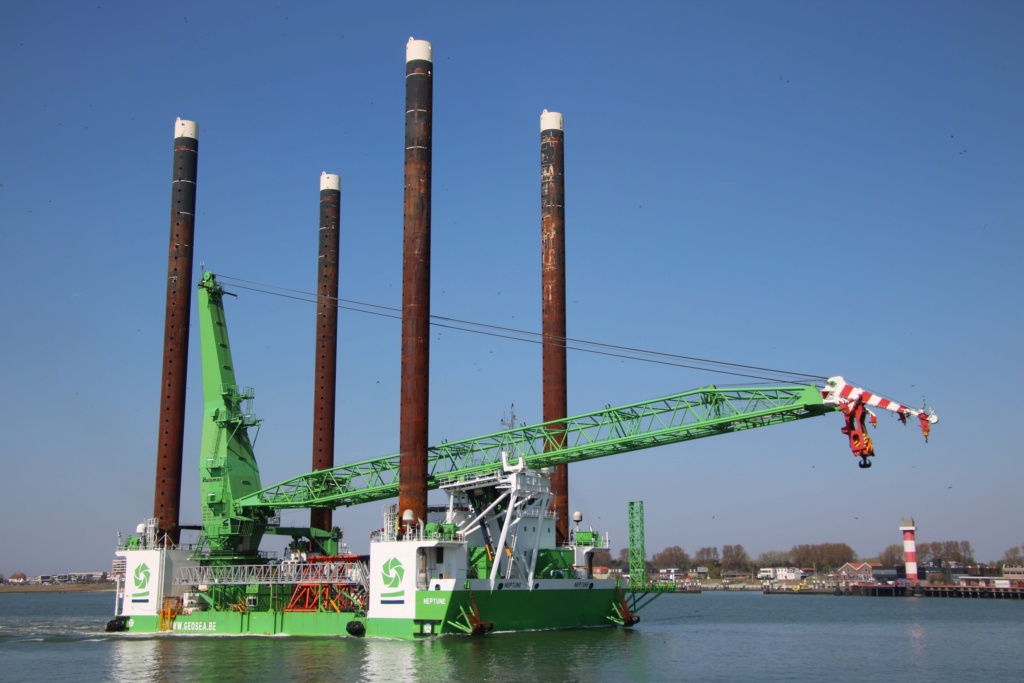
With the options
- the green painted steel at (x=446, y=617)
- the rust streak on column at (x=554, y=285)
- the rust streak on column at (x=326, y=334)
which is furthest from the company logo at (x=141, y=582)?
the rust streak on column at (x=554, y=285)

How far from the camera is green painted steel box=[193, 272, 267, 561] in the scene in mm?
56094

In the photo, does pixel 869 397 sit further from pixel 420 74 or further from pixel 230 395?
pixel 230 395

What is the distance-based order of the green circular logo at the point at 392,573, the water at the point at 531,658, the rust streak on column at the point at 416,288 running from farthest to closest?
the rust streak on column at the point at 416,288 < the green circular logo at the point at 392,573 < the water at the point at 531,658

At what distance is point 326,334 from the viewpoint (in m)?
68.0

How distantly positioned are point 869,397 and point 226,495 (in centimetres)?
3530

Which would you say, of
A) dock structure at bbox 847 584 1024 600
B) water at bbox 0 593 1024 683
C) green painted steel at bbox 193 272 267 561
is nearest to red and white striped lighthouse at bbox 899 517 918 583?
dock structure at bbox 847 584 1024 600

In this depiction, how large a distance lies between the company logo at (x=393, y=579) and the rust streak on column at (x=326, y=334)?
19.7 metres

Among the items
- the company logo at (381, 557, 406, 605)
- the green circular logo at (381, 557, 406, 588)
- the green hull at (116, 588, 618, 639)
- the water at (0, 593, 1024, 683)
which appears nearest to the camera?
the water at (0, 593, 1024, 683)

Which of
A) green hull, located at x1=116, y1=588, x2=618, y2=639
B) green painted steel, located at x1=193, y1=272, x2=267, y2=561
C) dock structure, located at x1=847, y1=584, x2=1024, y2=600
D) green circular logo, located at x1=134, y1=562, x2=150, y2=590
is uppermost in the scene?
green painted steel, located at x1=193, y1=272, x2=267, y2=561

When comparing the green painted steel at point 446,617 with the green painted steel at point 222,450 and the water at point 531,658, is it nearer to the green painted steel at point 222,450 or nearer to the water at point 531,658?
the water at point 531,658

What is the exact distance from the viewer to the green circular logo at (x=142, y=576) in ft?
184

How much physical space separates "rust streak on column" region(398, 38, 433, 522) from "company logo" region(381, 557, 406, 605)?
2580 mm

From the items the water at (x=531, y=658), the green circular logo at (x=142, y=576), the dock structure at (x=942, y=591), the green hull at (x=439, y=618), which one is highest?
the green circular logo at (x=142, y=576)

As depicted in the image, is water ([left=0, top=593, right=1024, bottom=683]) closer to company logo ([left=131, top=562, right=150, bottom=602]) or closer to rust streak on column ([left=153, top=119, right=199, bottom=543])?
company logo ([left=131, top=562, right=150, bottom=602])
